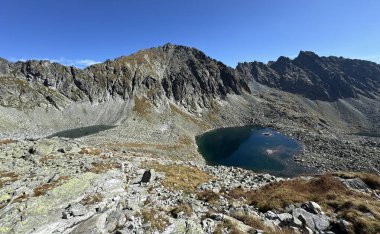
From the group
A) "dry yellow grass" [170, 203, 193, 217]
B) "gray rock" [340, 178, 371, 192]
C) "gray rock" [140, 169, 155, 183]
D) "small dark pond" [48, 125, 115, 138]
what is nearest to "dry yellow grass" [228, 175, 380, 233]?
"gray rock" [340, 178, 371, 192]

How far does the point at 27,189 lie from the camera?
1800cm

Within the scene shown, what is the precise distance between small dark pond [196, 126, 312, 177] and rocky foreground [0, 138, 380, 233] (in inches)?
1770

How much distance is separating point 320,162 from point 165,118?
84.0 metres

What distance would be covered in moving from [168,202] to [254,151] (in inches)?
2930

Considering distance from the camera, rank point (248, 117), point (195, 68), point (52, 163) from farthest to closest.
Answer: point (195, 68)
point (248, 117)
point (52, 163)

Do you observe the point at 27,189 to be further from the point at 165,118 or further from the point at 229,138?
the point at 165,118

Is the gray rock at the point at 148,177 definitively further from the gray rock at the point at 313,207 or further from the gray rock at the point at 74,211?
the gray rock at the point at 313,207

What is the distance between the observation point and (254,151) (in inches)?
3391

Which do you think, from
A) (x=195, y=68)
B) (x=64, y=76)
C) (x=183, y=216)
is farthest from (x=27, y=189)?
(x=195, y=68)

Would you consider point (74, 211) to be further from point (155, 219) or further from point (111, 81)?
point (111, 81)

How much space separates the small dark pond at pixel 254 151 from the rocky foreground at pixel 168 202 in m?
44.9

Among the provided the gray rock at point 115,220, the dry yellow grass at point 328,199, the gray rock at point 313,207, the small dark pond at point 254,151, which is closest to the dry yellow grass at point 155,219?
the gray rock at point 115,220

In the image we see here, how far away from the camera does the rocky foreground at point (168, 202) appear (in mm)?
12914

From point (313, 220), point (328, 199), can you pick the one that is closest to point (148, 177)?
point (313, 220)
